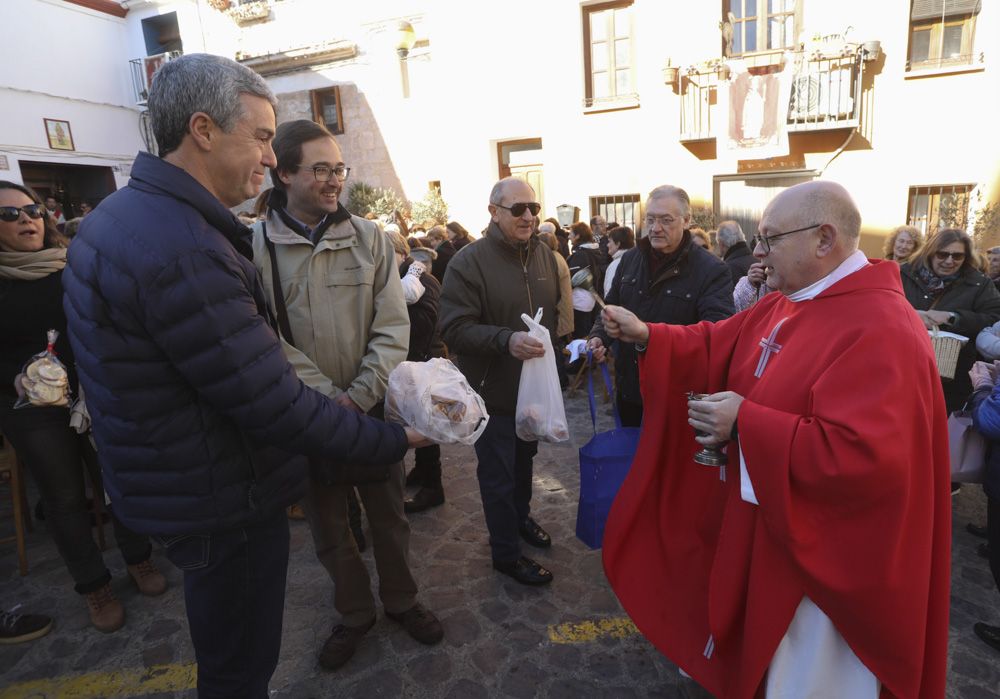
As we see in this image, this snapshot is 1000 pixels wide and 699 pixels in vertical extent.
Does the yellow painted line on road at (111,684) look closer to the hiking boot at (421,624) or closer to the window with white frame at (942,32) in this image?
the hiking boot at (421,624)

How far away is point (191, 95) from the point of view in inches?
60.7

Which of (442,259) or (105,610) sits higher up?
(442,259)

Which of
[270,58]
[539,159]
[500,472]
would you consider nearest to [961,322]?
[500,472]

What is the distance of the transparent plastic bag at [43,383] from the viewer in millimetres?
2928

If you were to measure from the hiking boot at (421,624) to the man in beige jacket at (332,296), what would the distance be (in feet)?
0.89

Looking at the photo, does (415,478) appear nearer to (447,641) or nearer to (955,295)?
(447,641)

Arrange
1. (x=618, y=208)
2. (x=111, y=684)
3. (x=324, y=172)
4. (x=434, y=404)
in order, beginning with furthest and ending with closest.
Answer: (x=618, y=208), (x=111, y=684), (x=324, y=172), (x=434, y=404)

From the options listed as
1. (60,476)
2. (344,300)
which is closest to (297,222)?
(344,300)

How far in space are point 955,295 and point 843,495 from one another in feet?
11.7

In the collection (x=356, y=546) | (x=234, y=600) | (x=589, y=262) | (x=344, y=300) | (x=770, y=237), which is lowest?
(x=356, y=546)

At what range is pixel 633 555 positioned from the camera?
2.58 meters

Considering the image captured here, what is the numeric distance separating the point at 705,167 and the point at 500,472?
1092 centimetres

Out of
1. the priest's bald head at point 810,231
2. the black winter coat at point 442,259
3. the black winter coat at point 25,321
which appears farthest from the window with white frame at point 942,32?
the black winter coat at point 25,321

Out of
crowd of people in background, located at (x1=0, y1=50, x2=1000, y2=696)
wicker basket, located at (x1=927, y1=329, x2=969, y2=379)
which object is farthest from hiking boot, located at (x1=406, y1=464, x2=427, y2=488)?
wicker basket, located at (x1=927, y1=329, x2=969, y2=379)
